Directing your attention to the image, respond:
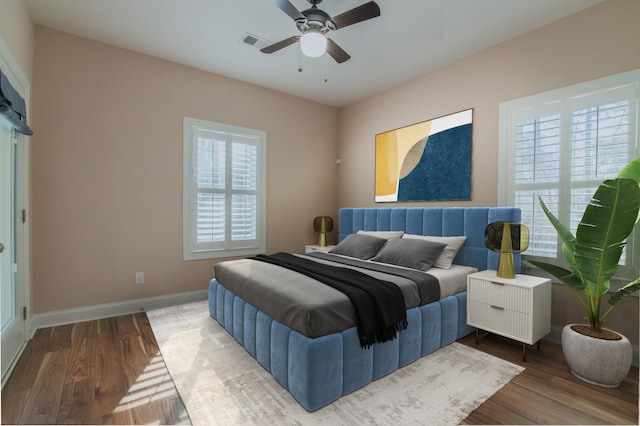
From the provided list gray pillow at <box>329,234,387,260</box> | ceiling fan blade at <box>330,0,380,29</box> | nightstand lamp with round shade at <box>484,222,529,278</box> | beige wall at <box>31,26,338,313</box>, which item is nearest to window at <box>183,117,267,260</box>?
beige wall at <box>31,26,338,313</box>

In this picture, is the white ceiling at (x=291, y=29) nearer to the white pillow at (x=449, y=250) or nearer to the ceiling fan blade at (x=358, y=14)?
the ceiling fan blade at (x=358, y=14)

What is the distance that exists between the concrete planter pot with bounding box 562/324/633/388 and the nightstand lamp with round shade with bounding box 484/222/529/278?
62cm

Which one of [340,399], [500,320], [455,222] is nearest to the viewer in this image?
[340,399]

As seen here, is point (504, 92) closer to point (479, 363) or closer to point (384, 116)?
point (384, 116)

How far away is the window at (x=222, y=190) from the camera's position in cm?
386

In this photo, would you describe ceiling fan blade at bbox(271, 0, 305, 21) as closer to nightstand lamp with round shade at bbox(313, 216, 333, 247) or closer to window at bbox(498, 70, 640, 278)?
window at bbox(498, 70, 640, 278)

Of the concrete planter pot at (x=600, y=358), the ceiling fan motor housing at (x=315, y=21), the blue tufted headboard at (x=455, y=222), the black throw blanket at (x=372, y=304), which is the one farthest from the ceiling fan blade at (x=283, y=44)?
the concrete planter pot at (x=600, y=358)

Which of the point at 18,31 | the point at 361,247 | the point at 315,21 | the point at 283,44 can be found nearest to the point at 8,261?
the point at 18,31

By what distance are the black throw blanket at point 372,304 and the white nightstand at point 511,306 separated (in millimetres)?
898

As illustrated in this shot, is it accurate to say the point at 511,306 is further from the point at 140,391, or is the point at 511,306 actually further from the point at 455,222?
the point at 140,391

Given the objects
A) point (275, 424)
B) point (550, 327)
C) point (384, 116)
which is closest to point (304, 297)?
point (275, 424)

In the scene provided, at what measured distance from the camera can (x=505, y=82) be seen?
10.3ft

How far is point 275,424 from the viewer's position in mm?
1656

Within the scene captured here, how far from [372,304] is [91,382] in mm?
2044
